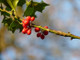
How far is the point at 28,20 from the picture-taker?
70.1 inches

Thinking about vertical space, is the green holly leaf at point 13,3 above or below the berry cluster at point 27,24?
above

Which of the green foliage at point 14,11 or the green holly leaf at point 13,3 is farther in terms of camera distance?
the green holly leaf at point 13,3

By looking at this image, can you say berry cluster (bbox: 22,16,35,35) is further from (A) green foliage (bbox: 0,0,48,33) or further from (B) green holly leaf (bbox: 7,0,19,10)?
(B) green holly leaf (bbox: 7,0,19,10)

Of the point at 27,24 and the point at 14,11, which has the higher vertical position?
the point at 14,11

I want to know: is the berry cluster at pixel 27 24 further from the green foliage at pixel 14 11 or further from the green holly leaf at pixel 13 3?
the green holly leaf at pixel 13 3

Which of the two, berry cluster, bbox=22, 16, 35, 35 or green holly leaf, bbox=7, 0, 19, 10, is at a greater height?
green holly leaf, bbox=7, 0, 19, 10

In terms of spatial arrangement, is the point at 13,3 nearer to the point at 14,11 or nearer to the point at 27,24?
the point at 14,11

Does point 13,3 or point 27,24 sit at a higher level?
point 13,3

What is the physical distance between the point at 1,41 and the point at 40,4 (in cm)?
1485

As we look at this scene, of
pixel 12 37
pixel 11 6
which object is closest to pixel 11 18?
pixel 11 6

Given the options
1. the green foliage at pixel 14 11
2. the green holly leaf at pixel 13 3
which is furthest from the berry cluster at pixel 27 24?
the green holly leaf at pixel 13 3

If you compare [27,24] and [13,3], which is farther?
[13,3]

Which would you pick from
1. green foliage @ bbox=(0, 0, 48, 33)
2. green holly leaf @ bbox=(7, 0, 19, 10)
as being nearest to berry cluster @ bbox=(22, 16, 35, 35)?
green foliage @ bbox=(0, 0, 48, 33)

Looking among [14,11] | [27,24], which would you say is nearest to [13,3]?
[14,11]
